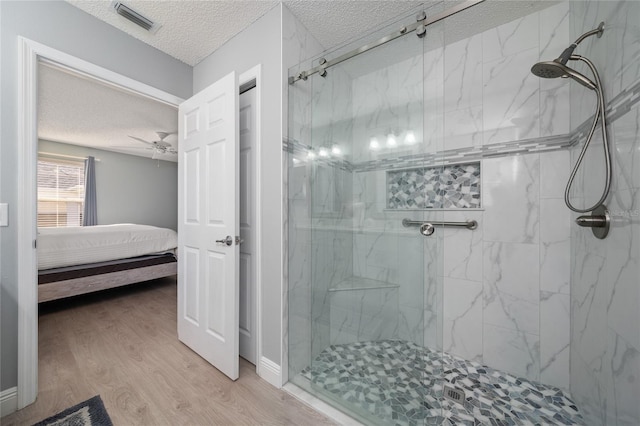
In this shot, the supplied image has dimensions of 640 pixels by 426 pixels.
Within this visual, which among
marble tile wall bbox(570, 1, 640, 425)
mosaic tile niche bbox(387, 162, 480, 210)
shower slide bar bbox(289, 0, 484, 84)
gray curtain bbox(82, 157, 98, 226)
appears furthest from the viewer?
gray curtain bbox(82, 157, 98, 226)

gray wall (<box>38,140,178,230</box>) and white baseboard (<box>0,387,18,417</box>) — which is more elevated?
gray wall (<box>38,140,178,230</box>)

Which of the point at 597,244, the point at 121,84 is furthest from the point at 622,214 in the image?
the point at 121,84

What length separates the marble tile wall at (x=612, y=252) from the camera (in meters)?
0.87

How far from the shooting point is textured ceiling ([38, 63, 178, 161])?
2885mm

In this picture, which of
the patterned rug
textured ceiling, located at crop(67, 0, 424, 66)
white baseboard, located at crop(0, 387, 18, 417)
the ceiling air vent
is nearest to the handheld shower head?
textured ceiling, located at crop(67, 0, 424, 66)

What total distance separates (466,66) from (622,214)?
1.42 m

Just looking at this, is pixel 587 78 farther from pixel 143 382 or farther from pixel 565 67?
pixel 143 382

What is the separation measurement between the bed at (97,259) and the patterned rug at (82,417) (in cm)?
196

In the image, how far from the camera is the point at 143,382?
1602 mm

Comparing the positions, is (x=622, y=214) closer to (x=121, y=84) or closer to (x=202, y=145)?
(x=202, y=145)

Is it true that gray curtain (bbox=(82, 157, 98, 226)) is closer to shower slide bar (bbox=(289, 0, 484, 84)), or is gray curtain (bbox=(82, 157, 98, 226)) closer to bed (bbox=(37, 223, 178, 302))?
bed (bbox=(37, 223, 178, 302))

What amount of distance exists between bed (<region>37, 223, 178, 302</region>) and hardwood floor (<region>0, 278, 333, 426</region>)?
42 cm

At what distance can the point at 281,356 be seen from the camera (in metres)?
1.60

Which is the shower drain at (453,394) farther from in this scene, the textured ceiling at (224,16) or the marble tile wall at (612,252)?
the textured ceiling at (224,16)
